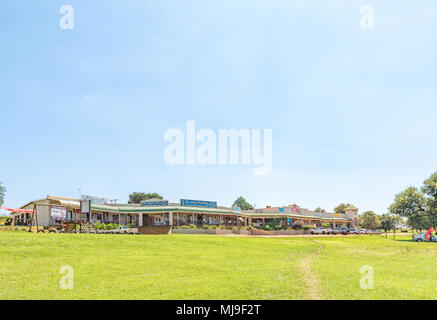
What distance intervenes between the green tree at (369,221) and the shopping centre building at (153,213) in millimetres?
40723

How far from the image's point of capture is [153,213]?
56.4m

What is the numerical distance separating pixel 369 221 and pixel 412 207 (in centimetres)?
4996

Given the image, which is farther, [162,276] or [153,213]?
[153,213]

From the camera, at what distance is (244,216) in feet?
231

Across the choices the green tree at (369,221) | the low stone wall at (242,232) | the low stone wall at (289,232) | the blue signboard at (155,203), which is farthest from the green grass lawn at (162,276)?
the green tree at (369,221)

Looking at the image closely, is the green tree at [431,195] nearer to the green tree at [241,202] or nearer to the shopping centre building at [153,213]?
the shopping centre building at [153,213]

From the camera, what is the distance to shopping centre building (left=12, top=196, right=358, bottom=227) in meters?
41.5

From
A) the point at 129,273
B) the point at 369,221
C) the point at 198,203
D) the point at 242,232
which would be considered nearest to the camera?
the point at 129,273

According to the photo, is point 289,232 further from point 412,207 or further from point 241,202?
point 241,202

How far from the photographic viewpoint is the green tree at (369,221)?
103 metres
